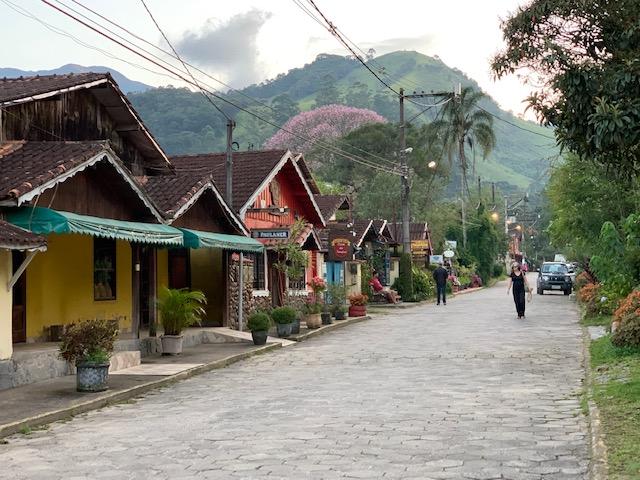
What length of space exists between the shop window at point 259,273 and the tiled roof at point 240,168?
2.30 metres

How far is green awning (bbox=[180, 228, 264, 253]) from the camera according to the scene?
1875cm

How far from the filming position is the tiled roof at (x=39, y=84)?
54.1ft

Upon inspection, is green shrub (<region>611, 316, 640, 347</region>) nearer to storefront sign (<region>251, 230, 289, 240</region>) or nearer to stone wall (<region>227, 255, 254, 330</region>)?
stone wall (<region>227, 255, 254, 330</region>)

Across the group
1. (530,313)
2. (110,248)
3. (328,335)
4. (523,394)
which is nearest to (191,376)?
(110,248)

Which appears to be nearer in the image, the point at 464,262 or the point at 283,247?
the point at 283,247

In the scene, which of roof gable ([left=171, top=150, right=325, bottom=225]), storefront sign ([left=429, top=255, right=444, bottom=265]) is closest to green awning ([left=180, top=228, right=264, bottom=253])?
roof gable ([left=171, top=150, right=325, bottom=225])

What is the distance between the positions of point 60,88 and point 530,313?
2028 centimetres

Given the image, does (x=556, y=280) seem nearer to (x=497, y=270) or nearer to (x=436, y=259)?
A: (x=436, y=259)

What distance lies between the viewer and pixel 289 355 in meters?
18.9

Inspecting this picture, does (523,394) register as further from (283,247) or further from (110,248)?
(283,247)

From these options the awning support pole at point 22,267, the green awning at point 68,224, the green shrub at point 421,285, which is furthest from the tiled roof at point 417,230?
the awning support pole at point 22,267

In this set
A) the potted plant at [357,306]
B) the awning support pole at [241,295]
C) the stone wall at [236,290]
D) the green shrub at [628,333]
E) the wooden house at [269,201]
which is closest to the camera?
the green shrub at [628,333]

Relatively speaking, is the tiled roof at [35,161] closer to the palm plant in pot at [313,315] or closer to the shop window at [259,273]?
the palm plant in pot at [313,315]

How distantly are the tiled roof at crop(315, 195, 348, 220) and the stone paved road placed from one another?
22251 mm
